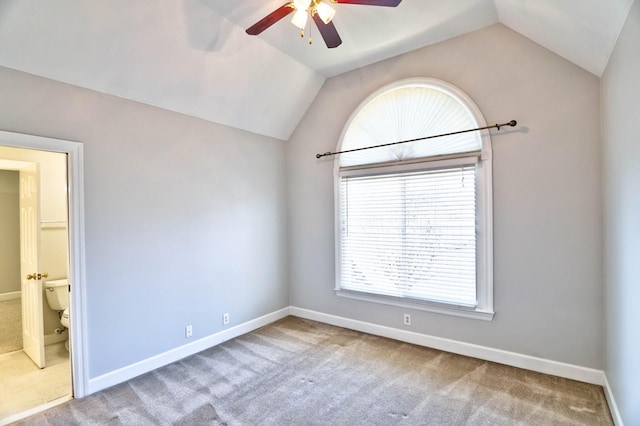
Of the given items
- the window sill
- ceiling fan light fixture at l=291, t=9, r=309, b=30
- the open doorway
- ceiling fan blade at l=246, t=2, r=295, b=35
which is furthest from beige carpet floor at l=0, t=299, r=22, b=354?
ceiling fan light fixture at l=291, t=9, r=309, b=30

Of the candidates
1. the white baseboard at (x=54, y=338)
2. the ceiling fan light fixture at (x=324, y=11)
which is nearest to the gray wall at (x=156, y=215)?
the white baseboard at (x=54, y=338)

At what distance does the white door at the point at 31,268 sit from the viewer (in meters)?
3.10

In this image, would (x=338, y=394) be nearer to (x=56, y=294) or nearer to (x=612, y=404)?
(x=612, y=404)

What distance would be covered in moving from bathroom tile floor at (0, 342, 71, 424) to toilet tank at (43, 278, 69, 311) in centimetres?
50

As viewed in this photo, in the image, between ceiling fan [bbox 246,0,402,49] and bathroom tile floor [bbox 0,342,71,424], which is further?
bathroom tile floor [bbox 0,342,71,424]

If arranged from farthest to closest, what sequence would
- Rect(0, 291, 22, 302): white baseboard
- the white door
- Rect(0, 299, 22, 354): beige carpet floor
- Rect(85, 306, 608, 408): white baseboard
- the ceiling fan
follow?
Rect(0, 291, 22, 302): white baseboard, Rect(0, 299, 22, 354): beige carpet floor, the white door, Rect(85, 306, 608, 408): white baseboard, the ceiling fan

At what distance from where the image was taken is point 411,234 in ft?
11.7

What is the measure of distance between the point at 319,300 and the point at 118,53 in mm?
3517

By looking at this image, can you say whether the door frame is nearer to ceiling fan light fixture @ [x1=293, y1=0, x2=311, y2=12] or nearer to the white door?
the white door

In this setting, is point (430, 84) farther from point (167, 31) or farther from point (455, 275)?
point (167, 31)

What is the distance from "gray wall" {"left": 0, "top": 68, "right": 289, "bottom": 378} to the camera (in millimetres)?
2646

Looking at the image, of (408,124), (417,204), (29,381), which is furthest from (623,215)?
(29,381)

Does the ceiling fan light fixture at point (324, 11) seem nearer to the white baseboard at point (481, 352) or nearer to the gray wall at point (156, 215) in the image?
the gray wall at point (156, 215)

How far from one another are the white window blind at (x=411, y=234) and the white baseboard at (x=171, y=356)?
4.20ft
